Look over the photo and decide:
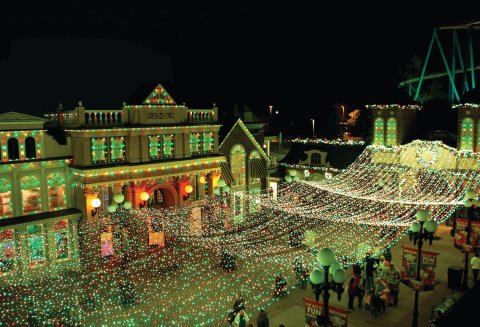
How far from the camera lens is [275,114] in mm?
64750

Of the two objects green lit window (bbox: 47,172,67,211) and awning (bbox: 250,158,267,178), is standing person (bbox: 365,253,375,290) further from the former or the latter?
awning (bbox: 250,158,267,178)

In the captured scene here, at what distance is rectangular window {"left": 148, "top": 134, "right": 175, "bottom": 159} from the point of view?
1129 inches

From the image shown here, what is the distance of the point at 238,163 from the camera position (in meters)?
35.0

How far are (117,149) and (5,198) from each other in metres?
6.58

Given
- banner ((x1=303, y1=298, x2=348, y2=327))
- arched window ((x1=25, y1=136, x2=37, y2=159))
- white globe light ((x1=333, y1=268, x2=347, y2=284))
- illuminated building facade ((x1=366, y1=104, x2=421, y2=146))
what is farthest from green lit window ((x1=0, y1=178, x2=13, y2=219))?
illuminated building facade ((x1=366, y1=104, x2=421, y2=146))

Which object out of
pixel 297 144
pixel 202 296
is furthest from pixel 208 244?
pixel 297 144

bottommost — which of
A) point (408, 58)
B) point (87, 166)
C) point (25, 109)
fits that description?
point (87, 166)

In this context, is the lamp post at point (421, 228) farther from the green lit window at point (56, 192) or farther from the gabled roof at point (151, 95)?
the green lit window at point (56, 192)

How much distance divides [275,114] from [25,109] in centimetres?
4129

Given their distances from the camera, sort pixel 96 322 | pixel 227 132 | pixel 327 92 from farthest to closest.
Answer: pixel 327 92 → pixel 227 132 → pixel 96 322

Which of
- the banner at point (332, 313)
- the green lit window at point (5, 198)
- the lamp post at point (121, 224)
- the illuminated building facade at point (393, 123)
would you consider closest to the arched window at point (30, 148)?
the green lit window at point (5, 198)

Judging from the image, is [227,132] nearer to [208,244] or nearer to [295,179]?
[295,179]

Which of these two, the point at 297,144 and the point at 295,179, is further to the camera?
the point at 297,144

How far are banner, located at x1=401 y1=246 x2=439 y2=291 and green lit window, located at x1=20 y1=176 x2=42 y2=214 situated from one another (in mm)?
19090
